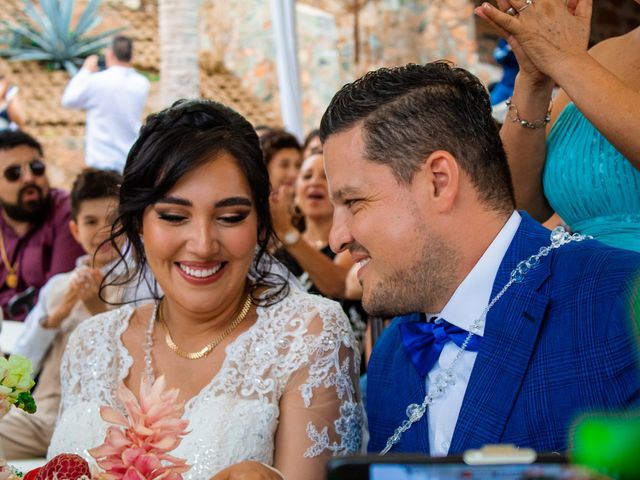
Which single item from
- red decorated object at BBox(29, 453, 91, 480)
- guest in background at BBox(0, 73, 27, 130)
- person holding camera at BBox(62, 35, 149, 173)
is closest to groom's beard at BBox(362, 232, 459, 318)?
red decorated object at BBox(29, 453, 91, 480)

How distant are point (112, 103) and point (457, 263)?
7.74 m

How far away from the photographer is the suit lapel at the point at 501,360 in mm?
1795

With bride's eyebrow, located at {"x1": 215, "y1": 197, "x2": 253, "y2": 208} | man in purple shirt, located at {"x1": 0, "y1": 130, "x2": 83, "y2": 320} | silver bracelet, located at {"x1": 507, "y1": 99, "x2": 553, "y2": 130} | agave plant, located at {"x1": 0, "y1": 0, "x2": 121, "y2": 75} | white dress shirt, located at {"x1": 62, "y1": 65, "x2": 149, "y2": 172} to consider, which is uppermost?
agave plant, located at {"x1": 0, "y1": 0, "x2": 121, "y2": 75}

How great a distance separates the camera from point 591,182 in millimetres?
2320

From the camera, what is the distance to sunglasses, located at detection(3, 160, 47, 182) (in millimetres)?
5918

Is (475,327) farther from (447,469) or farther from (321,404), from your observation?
(447,469)

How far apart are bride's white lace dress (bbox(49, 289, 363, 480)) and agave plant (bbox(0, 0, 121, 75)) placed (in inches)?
496

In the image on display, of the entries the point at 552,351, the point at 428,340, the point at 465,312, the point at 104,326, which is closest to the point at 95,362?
the point at 104,326

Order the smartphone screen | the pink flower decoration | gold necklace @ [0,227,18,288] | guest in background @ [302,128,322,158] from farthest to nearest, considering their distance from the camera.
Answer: gold necklace @ [0,227,18,288], guest in background @ [302,128,322,158], the pink flower decoration, the smartphone screen

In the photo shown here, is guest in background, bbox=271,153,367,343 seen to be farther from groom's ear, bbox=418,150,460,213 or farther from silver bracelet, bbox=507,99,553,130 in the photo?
groom's ear, bbox=418,150,460,213

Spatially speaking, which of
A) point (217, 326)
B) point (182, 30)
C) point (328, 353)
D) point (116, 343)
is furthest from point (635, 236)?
point (182, 30)

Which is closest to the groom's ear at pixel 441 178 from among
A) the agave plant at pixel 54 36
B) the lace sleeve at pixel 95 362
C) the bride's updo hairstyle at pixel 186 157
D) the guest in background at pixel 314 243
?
the bride's updo hairstyle at pixel 186 157

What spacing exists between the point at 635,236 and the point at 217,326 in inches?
49.9

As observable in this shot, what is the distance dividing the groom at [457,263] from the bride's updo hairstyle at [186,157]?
65 centimetres
